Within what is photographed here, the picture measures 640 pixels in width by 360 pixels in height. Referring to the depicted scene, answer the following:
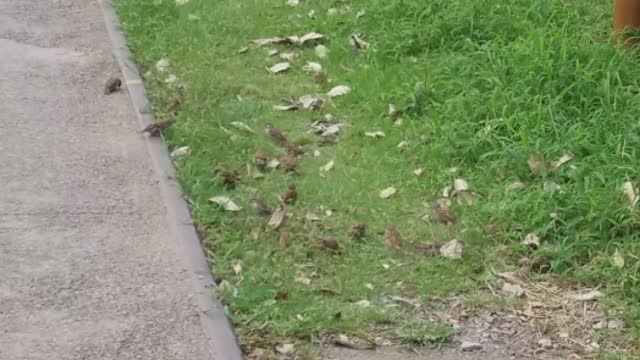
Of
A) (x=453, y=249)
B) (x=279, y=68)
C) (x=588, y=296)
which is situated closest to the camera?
(x=588, y=296)

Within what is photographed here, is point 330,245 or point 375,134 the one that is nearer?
point 330,245

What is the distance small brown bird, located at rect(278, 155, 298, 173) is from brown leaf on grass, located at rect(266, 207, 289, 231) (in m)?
0.49

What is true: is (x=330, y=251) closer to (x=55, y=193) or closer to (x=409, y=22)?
(x=55, y=193)

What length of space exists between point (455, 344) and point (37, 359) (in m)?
1.70

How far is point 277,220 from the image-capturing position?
5457 millimetres

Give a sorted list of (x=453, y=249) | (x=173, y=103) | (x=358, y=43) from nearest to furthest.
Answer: (x=453, y=249) → (x=173, y=103) → (x=358, y=43)

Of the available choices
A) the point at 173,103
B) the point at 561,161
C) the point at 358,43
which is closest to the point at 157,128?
the point at 173,103

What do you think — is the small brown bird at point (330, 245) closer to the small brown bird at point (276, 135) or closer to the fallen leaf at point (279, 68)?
the small brown bird at point (276, 135)

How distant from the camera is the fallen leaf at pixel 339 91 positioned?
6961mm

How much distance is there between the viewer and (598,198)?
5.32 meters

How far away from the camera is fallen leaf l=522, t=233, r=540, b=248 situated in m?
5.21

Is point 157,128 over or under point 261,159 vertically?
under

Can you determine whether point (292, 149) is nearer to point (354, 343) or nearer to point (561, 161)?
point (561, 161)

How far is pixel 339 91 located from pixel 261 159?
3.52ft
